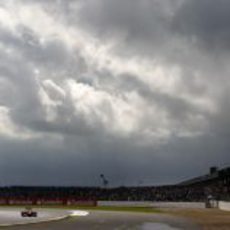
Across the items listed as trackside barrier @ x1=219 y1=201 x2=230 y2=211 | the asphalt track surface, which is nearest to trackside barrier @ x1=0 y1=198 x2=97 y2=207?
trackside barrier @ x1=219 y1=201 x2=230 y2=211

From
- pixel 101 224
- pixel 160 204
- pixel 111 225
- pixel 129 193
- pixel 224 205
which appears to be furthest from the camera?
pixel 129 193

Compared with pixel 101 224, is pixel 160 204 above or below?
above

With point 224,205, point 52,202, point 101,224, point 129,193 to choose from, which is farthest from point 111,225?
point 129,193

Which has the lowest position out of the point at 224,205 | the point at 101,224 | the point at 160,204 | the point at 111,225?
the point at 111,225

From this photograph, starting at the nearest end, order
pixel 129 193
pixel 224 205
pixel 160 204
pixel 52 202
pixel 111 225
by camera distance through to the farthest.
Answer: pixel 111 225 → pixel 224 205 → pixel 160 204 → pixel 52 202 → pixel 129 193

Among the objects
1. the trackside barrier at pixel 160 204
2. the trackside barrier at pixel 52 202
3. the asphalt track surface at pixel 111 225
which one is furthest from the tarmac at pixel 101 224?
the trackside barrier at pixel 52 202

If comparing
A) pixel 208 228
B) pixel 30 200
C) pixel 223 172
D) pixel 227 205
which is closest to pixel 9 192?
pixel 30 200

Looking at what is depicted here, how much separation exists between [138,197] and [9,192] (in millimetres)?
34366

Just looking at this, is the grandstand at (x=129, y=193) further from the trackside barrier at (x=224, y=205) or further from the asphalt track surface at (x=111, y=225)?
the asphalt track surface at (x=111, y=225)

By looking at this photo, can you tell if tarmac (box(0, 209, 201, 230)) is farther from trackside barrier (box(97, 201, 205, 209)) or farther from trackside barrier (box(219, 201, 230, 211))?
trackside barrier (box(97, 201, 205, 209))

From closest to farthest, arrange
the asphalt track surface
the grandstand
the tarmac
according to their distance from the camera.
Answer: the asphalt track surface, the tarmac, the grandstand

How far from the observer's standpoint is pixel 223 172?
137750mm

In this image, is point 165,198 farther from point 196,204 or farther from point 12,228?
point 12,228

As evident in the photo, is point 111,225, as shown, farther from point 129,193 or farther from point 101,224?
point 129,193
